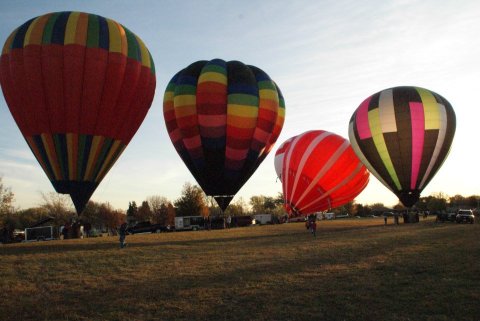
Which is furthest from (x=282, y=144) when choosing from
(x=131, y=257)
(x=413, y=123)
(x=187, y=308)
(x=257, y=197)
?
(x=257, y=197)

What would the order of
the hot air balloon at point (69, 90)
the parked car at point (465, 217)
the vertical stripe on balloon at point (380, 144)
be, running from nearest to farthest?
the hot air balloon at point (69, 90)
the vertical stripe on balloon at point (380, 144)
the parked car at point (465, 217)

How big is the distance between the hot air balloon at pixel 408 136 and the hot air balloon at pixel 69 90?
1632 cm

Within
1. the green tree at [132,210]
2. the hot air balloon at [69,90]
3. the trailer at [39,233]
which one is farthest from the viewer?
the green tree at [132,210]

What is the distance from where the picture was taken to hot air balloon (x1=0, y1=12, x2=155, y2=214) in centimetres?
1728

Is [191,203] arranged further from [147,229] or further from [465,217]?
[465,217]

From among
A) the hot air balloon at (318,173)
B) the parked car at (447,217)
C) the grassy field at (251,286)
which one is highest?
the hot air balloon at (318,173)

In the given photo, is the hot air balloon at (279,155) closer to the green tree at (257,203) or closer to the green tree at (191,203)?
the green tree at (191,203)

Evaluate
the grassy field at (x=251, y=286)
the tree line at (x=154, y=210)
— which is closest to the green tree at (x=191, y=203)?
the tree line at (x=154, y=210)

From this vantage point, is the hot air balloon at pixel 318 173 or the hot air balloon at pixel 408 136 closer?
the hot air balloon at pixel 408 136

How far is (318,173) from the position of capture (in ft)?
97.7

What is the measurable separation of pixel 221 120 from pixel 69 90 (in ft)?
27.6

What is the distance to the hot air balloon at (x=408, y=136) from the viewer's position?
25359 millimetres

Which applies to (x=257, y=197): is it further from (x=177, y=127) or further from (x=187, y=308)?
(x=187, y=308)

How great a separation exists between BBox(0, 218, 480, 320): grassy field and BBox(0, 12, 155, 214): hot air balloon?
544 centimetres
